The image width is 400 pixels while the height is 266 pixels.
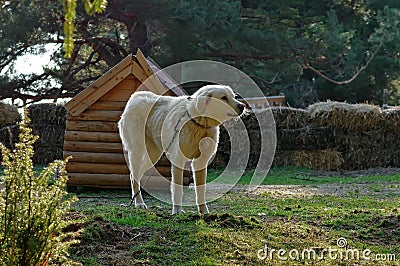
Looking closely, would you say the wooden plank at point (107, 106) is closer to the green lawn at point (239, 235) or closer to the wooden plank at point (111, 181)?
the wooden plank at point (111, 181)

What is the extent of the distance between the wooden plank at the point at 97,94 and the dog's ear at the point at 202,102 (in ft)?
13.8

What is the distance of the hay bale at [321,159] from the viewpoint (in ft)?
52.9

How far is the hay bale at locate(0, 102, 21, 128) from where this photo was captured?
57.8ft

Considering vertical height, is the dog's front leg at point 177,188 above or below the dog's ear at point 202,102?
below

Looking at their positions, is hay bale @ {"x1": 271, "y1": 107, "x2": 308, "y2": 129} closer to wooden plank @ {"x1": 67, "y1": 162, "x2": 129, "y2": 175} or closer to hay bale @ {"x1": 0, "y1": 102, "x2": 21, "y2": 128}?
wooden plank @ {"x1": 67, "y1": 162, "x2": 129, "y2": 175}

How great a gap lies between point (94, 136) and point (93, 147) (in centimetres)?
20

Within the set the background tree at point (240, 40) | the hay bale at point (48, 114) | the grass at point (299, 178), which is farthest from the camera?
the background tree at point (240, 40)

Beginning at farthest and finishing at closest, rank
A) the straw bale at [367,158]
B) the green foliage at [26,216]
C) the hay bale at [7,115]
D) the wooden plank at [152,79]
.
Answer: the hay bale at [7,115] → the straw bale at [367,158] → the wooden plank at [152,79] → the green foliage at [26,216]

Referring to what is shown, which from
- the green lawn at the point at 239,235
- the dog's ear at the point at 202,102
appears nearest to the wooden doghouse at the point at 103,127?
the green lawn at the point at 239,235

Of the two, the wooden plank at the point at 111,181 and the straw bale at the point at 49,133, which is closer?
the wooden plank at the point at 111,181

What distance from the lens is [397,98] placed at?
1038 inches

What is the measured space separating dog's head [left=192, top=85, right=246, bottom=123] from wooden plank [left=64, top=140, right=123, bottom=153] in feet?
14.0

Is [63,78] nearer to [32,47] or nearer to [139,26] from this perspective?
[32,47]

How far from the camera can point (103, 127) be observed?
10.5 meters
